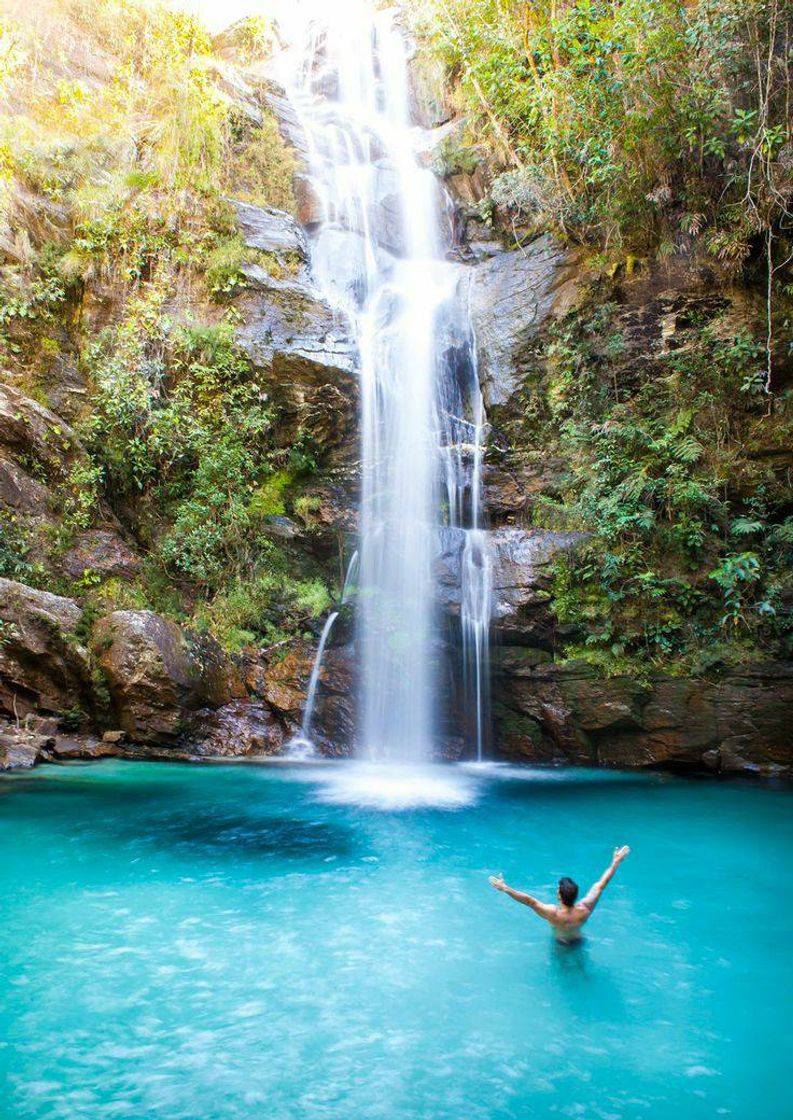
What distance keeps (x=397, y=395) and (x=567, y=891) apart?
10987 millimetres

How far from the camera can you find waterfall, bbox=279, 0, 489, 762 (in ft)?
38.4

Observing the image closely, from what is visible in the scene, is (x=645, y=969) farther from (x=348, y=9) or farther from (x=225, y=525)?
(x=348, y=9)

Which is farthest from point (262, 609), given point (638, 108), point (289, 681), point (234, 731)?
point (638, 108)

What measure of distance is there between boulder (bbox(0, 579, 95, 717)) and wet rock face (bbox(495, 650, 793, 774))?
6787 mm

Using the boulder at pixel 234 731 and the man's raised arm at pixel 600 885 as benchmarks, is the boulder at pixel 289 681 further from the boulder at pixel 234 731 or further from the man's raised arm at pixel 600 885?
the man's raised arm at pixel 600 885

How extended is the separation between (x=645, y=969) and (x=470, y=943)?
1.25 metres

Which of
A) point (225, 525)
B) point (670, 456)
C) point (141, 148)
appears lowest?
point (225, 525)

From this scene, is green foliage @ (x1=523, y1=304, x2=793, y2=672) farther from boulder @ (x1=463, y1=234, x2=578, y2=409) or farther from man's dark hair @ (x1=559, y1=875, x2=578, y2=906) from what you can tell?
man's dark hair @ (x1=559, y1=875, x2=578, y2=906)

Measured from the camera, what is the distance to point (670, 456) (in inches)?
Answer: 449

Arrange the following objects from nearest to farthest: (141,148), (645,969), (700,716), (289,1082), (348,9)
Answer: (289,1082)
(645,969)
(700,716)
(141,148)
(348,9)

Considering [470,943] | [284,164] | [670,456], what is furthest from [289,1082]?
[284,164]

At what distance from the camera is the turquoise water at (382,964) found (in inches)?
141

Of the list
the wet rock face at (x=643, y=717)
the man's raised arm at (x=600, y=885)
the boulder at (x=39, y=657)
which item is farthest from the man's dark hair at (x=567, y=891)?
the boulder at (x=39, y=657)

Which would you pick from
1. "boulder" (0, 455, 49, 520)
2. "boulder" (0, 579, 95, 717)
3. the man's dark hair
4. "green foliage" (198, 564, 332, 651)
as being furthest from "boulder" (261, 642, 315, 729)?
the man's dark hair
